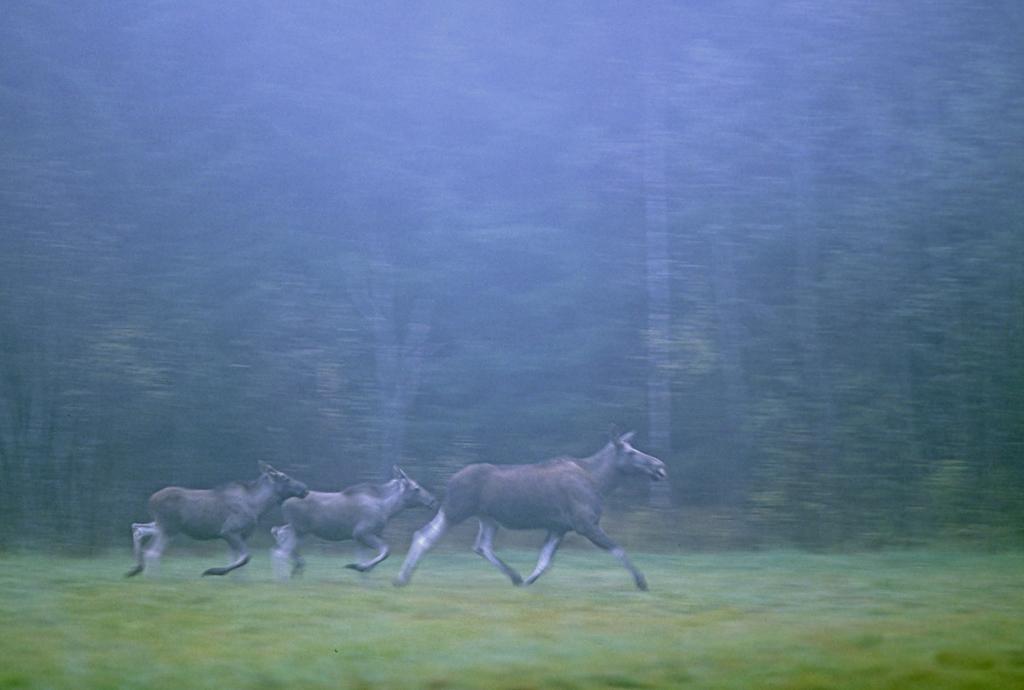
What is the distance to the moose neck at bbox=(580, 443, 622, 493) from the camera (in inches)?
635

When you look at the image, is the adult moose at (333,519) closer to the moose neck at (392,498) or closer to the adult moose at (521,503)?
the moose neck at (392,498)

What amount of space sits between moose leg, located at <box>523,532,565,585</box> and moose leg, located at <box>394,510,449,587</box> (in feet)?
3.59

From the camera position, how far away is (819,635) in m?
12.2

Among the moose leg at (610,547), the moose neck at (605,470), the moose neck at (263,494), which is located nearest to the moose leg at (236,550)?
the moose neck at (263,494)

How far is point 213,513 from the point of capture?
16.2m

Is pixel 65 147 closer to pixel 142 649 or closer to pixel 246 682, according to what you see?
pixel 142 649

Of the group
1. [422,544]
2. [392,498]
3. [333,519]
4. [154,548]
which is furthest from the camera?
[392,498]

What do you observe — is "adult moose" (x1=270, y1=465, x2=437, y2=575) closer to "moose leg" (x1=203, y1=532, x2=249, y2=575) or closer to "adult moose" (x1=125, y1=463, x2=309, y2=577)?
"adult moose" (x1=125, y1=463, x2=309, y2=577)

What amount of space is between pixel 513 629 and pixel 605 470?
3916mm

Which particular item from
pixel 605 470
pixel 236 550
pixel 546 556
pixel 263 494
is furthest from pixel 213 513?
pixel 605 470

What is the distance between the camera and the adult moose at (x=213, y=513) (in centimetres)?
1616

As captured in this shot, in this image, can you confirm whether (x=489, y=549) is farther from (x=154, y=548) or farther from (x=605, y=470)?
(x=154, y=548)

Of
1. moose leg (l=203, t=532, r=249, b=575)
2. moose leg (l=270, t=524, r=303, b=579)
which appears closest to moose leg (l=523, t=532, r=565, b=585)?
moose leg (l=270, t=524, r=303, b=579)

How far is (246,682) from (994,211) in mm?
14948
